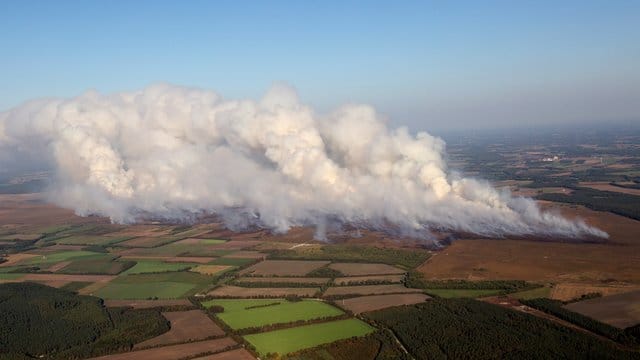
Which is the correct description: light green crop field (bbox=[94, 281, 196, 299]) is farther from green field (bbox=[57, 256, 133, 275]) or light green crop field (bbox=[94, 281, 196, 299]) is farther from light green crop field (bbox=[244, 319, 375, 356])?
light green crop field (bbox=[244, 319, 375, 356])

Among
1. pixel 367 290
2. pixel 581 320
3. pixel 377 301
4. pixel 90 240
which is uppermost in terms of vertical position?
pixel 581 320

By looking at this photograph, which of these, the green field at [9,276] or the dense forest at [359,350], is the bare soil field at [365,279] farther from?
the green field at [9,276]

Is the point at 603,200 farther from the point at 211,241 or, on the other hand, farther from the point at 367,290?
the point at 211,241

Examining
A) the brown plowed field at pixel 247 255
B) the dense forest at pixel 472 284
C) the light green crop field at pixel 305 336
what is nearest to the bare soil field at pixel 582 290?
the dense forest at pixel 472 284

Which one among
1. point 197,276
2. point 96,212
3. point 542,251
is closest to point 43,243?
point 96,212

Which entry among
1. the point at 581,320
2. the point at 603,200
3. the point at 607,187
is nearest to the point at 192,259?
the point at 581,320
